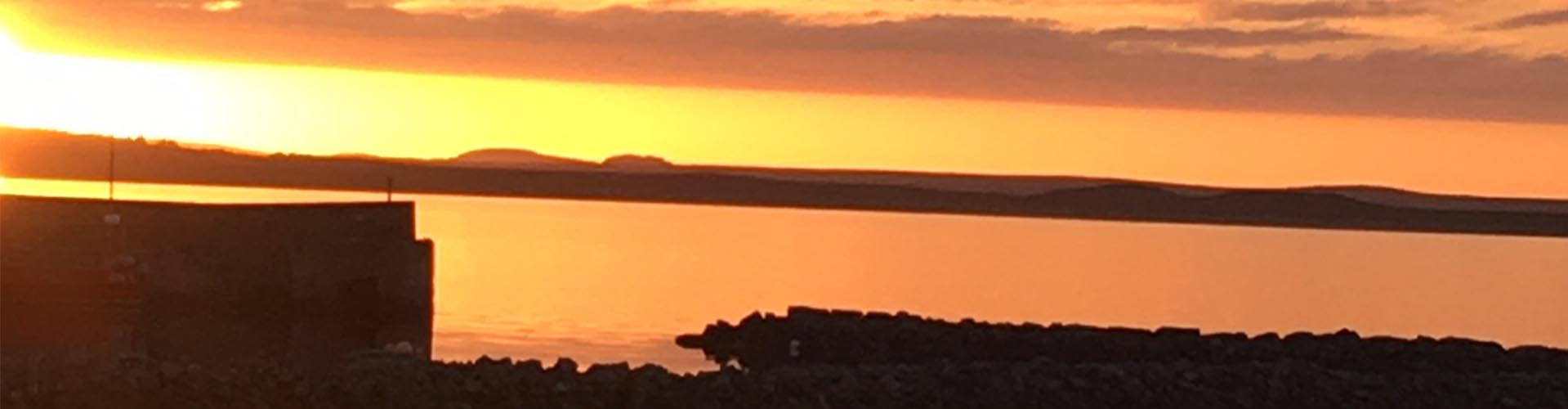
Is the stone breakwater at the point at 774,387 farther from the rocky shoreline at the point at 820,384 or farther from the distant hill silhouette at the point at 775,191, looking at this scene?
the distant hill silhouette at the point at 775,191

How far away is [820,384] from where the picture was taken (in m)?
16.1

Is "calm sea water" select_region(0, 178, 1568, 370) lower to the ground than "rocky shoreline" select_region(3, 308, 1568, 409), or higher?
higher

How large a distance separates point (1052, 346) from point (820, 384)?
911 centimetres

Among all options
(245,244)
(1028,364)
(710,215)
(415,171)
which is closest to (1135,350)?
(1028,364)

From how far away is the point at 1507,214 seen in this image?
102 meters

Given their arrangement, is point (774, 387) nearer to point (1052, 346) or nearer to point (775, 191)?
point (1052, 346)

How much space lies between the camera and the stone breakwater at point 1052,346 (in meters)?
23.1

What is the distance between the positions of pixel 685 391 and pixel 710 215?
7066cm

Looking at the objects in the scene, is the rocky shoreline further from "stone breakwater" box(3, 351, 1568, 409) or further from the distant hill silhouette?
the distant hill silhouette

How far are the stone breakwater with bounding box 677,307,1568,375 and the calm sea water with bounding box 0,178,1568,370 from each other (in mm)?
918

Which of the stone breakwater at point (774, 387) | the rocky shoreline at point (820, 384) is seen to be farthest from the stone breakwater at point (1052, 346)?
the stone breakwater at point (774, 387)

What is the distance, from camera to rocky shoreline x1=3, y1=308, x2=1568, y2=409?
573 inches

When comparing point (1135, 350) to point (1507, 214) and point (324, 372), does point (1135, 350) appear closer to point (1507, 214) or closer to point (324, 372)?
point (324, 372)

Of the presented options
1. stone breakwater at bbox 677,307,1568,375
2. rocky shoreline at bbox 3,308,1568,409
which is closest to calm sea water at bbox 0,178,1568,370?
stone breakwater at bbox 677,307,1568,375
